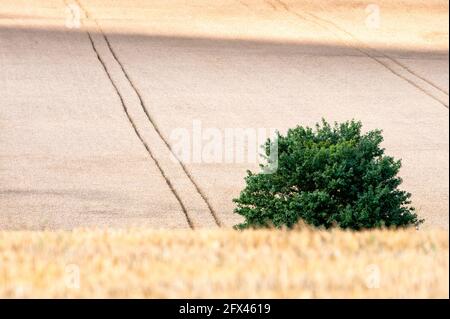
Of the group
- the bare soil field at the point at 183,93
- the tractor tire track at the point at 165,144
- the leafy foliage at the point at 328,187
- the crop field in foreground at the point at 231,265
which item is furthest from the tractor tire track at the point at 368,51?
the crop field in foreground at the point at 231,265

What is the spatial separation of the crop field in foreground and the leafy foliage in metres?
4.10

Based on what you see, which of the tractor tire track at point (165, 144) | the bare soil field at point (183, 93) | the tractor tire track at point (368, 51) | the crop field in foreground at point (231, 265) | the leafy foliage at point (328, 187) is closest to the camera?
the crop field in foreground at point (231, 265)

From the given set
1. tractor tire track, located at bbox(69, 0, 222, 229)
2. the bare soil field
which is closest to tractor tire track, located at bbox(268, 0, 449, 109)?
the bare soil field

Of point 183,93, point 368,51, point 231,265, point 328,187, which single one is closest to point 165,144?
point 183,93

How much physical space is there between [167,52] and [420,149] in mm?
8794

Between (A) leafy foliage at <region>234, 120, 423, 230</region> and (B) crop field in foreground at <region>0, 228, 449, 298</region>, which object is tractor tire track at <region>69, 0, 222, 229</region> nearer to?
(A) leafy foliage at <region>234, 120, 423, 230</region>

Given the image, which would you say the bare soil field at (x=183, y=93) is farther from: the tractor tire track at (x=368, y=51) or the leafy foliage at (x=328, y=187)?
the leafy foliage at (x=328, y=187)

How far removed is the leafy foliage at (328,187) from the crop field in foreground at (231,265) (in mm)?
4104

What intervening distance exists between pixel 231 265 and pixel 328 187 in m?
5.06

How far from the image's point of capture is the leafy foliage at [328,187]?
8008 millimetres

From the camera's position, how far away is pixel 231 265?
313 cm

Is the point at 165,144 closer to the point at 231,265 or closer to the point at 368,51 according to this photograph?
the point at 368,51

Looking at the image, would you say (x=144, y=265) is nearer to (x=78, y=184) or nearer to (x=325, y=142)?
(x=325, y=142)
